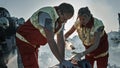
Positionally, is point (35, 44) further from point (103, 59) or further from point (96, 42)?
point (103, 59)

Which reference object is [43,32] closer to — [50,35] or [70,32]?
[50,35]

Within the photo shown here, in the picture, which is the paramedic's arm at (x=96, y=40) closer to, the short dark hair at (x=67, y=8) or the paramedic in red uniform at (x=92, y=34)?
the paramedic in red uniform at (x=92, y=34)

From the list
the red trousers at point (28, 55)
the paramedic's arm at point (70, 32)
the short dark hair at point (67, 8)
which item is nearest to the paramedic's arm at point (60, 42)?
the red trousers at point (28, 55)

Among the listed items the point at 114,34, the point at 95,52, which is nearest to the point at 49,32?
the point at 95,52

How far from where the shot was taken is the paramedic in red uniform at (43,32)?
6.22 metres

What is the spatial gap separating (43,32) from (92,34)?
1334mm

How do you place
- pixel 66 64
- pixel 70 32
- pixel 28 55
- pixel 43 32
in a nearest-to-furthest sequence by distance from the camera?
pixel 66 64
pixel 43 32
pixel 28 55
pixel 70 32

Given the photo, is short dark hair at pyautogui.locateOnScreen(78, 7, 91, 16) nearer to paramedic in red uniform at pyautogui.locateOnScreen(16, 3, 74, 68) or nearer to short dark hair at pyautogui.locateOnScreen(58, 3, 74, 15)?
paramedic in red uniform at pyautogui.locateOnScreen(16, 3, 74, 68)

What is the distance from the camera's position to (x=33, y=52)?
6.98m

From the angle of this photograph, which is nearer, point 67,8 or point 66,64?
point 66,64

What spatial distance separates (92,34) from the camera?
788 centimetres

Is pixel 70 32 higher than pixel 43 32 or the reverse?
the reverse

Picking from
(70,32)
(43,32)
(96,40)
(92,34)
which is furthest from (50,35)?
(92,34)

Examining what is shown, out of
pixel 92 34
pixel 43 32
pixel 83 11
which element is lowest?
pixel 92 34
